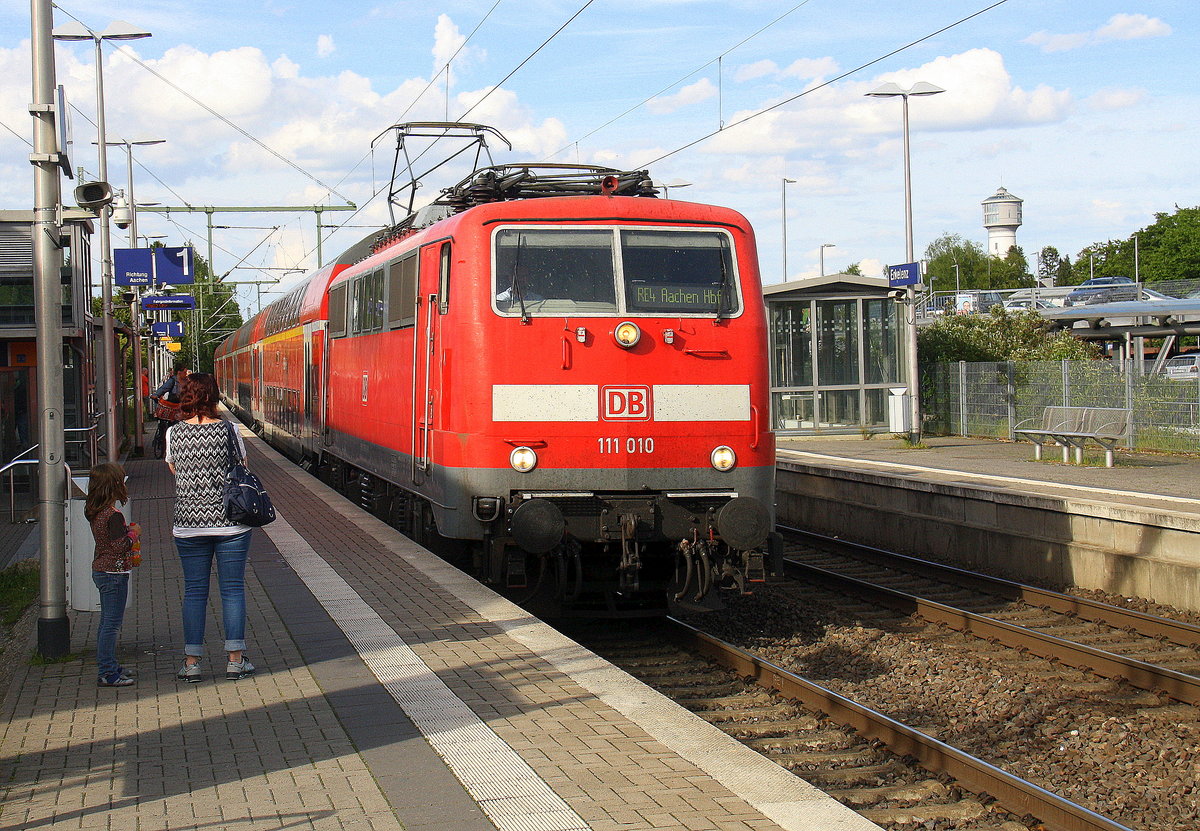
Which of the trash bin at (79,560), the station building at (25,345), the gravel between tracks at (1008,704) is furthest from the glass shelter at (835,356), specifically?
the trash bin at (79,560)

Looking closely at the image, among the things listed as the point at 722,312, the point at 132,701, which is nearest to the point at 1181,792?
the point at 722,312

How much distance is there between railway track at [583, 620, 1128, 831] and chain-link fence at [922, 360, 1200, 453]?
1433 cm

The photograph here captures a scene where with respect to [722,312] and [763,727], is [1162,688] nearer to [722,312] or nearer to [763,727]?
[763,727]

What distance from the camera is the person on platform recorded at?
688cm

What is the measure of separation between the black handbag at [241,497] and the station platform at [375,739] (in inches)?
34.2

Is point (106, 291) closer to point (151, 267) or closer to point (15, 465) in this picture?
point (151, 267)

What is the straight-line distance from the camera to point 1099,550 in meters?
12.4

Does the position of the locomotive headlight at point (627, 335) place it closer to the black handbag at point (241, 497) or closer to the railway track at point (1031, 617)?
the black handbag at point (241, 497)

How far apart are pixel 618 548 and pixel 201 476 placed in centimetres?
339

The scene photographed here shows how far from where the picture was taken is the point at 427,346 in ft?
33.5

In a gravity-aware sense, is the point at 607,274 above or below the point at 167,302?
below

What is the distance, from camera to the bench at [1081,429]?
19.1m

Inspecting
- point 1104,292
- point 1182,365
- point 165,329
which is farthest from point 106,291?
point 1104,292

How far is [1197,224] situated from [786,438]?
201 feet
